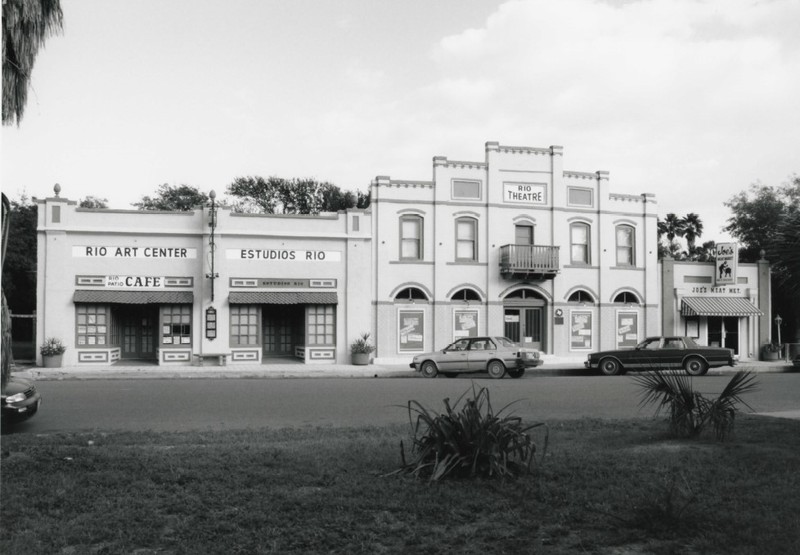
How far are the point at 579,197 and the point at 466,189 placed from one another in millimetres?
5303

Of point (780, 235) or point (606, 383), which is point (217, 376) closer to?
point (606, 383)

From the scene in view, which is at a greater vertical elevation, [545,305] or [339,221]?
[339,221]

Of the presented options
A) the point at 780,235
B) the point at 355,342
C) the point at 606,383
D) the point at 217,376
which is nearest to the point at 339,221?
the point at 355,342

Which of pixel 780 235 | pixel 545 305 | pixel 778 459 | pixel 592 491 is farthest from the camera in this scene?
pixel 545 305

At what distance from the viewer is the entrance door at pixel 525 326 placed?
32.1 metres

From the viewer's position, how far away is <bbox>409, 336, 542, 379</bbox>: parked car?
24.0 m

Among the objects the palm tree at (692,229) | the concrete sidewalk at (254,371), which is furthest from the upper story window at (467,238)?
the palm tree at (692,229)

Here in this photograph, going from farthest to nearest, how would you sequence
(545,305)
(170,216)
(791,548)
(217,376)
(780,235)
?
(545,305) < (170,216) < (217,376) < (780,235) < (791,548)

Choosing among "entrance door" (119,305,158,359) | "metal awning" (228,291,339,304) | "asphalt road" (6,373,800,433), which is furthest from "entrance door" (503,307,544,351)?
"entrance door" (119,305,158,359)

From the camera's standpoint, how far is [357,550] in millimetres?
5340

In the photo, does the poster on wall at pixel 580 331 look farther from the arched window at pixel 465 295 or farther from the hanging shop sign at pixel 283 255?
the hanging shop sign at pixel 283 255

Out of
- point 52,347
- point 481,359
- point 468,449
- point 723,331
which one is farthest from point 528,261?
point 468,449

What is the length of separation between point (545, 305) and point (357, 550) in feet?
91.7

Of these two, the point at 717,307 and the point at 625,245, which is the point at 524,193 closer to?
the point at 625,245
